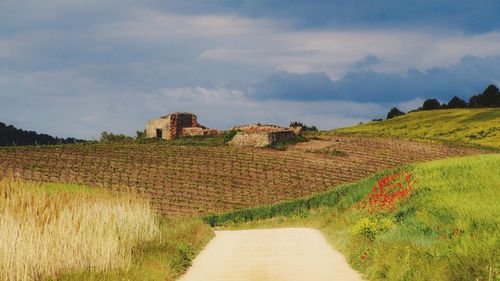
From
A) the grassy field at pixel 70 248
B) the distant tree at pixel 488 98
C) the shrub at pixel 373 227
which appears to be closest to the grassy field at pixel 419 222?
the shrub at pixel 373 227

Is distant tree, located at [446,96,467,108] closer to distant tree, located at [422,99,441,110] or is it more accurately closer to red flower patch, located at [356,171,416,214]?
distant tree, located at [422,99,441,110]

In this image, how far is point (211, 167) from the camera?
6269 cm

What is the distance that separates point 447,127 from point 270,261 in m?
93.6

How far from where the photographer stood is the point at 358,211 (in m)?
33.4

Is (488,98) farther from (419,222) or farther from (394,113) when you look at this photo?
(419,222)

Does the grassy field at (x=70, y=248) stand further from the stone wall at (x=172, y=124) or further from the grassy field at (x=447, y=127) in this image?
the grassy field at (x=447, y=127)

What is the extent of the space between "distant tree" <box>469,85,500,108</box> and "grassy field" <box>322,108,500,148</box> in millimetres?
12764

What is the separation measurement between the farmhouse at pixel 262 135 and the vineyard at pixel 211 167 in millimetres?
2368

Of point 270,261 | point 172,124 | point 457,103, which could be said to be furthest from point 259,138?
point 457,103

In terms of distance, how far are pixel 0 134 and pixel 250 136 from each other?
48866 mm

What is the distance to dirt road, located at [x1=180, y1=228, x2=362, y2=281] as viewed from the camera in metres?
18.0

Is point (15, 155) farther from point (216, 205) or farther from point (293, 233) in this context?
point (293, 233)

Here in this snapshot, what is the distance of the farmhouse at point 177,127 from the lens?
8562 centimetres

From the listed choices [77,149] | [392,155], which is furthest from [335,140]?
[77,149]
